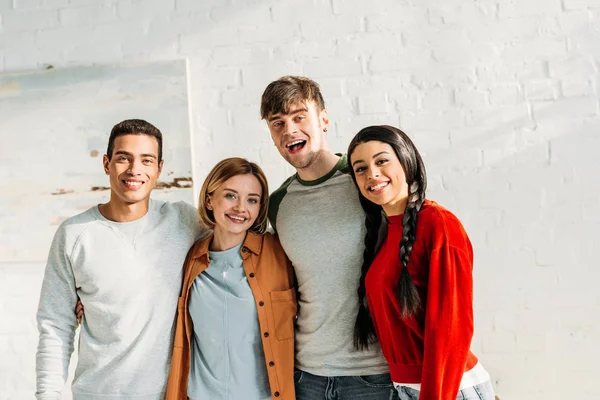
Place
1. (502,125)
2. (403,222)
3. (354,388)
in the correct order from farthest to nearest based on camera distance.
A: (502,125), (354,388), (403,222)

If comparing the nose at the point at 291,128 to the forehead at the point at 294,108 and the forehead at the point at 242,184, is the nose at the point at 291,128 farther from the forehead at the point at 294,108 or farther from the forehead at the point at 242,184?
the forehead at the point at 242,184

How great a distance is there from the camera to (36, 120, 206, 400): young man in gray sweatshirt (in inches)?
61.0

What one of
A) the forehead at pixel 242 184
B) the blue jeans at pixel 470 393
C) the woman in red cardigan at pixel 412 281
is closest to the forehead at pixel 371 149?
the woman in red cardigan at pixel 412 281

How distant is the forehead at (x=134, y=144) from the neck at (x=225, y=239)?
326mm

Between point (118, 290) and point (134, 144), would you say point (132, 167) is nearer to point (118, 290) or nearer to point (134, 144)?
point (134, 144)

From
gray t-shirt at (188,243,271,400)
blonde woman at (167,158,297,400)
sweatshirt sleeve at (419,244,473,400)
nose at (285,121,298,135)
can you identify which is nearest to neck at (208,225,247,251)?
blonde woman at (167,158,297,400)

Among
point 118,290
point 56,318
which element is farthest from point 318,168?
point 56,318

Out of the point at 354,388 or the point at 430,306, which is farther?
the point at 354,388

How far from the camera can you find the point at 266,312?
158 centimetres

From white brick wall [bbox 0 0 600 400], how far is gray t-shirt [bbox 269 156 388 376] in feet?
2.52

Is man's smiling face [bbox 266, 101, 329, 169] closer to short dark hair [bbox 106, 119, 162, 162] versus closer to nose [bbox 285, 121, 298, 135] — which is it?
nose [bbox 285, 121, 298, 135]

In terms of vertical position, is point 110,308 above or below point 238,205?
below

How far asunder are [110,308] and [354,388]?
0.74 meters

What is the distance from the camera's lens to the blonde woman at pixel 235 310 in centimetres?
155
